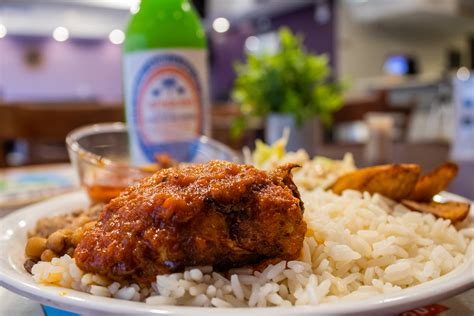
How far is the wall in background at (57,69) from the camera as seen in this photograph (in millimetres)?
12227

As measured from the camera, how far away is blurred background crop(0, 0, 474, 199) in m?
7.61

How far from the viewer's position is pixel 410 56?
34.1 feet

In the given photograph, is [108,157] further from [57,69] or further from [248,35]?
[57,69]

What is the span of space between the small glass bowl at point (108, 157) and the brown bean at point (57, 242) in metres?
0.29

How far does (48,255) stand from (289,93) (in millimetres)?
1321

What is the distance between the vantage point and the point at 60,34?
39.1ft

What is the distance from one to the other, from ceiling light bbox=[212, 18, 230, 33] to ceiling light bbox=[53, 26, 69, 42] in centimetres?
346

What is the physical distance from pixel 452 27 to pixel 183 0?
1056 cm

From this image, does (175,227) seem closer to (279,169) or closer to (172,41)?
(279,169)

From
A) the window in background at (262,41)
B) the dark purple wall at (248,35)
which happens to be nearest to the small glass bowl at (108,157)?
the dark purple wall at (248,35)

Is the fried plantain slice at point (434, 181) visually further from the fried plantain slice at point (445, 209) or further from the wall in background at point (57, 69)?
the wall in background at point (57, 69)

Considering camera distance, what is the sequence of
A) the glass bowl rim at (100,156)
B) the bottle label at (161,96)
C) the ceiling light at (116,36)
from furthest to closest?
the ceiling light at (116,36) < the bottle label at (161,96) < the glass bowl rim at (100,156)

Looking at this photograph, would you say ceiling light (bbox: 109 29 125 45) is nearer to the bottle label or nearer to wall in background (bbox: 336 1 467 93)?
wall in background (bbox: 336 1 467 93)

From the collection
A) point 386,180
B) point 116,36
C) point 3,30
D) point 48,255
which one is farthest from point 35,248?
point 116,36
